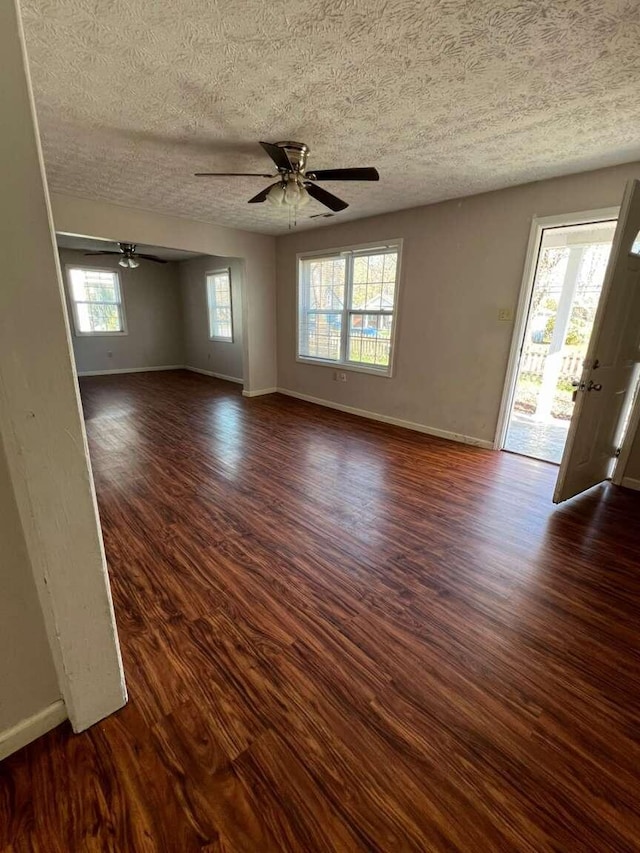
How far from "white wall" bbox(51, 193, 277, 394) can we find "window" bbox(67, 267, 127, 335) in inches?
148

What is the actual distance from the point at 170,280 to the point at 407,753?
913cm

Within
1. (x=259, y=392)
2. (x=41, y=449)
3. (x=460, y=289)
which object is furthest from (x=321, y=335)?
(x=41, y=449)

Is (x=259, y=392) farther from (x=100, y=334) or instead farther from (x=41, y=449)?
(x=41, y=449)

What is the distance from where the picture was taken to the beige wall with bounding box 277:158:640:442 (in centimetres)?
320

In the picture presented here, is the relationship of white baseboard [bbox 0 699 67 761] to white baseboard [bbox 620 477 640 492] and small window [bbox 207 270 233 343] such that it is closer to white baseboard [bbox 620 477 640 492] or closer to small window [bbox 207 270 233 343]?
white baseboard [bbox 620 477 640 492]

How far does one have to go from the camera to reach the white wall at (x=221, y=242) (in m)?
3.89

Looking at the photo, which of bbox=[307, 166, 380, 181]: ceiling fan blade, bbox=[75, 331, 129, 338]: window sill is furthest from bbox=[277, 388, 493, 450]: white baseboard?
bbox=[75, 331, 129, 338]: window sill

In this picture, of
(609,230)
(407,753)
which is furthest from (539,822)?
(609,230)

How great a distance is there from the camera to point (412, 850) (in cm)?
95

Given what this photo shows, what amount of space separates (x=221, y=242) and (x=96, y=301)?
13.3 ft

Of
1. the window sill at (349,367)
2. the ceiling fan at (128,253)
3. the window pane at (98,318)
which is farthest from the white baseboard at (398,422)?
the window pane at (98,318)

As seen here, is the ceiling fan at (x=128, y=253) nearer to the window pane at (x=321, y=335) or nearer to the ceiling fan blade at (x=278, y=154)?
the window pane at (x=321, y=335)

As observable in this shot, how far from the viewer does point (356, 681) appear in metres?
1.39

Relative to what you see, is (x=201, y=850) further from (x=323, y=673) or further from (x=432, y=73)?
(x=432, y=73)
